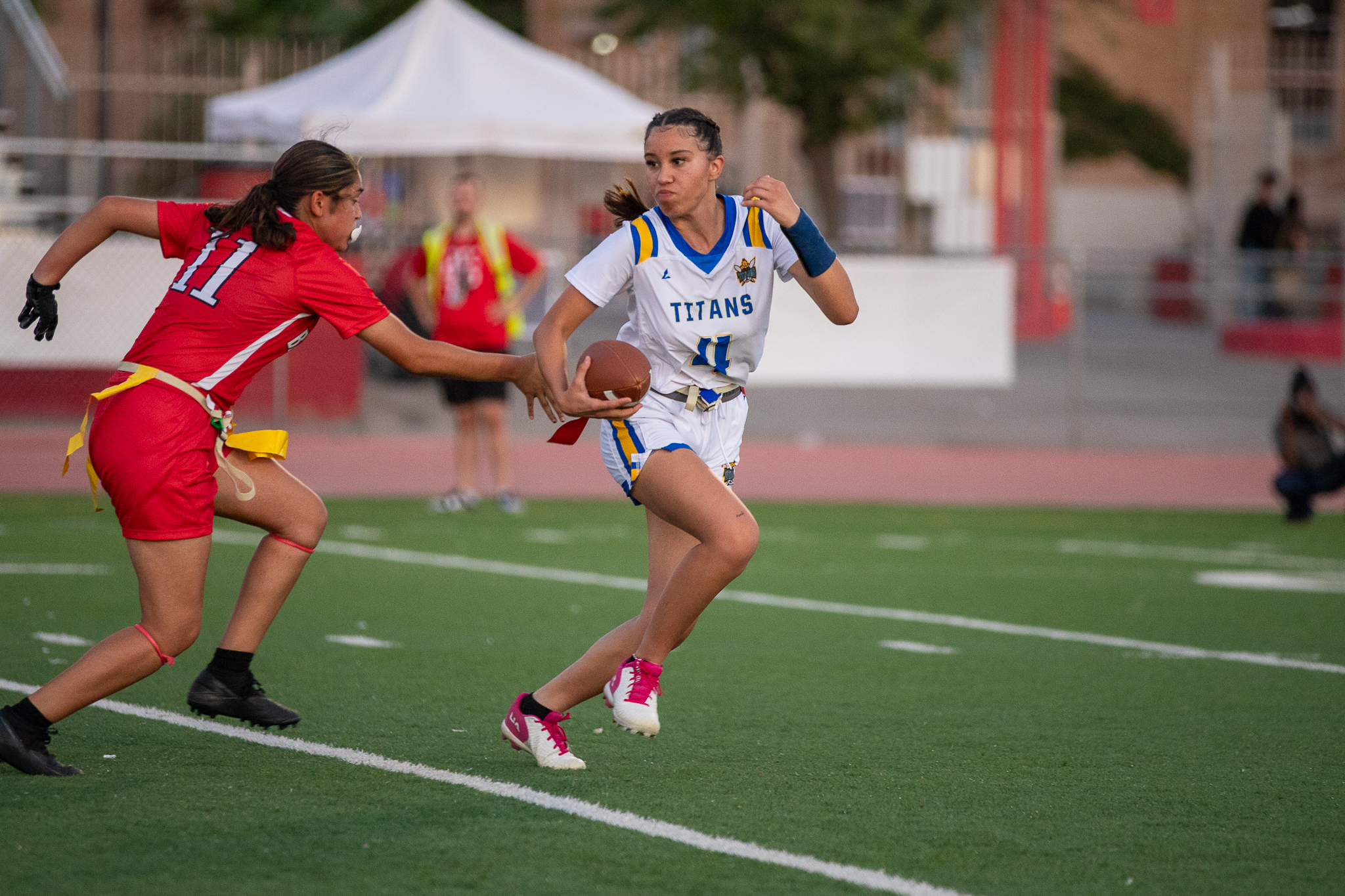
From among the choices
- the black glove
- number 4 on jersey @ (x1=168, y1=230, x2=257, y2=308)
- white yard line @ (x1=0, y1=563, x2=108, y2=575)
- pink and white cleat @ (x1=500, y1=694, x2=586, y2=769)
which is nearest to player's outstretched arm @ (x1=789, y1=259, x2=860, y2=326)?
pink and white cleat @ (x1=500, y1=694, x2=586, y2=769)

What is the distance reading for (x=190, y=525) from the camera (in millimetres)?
4949

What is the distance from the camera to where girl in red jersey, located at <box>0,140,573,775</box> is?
16.0ft

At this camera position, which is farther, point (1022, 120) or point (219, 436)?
point (1022, 120)

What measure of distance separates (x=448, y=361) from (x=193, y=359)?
76 cm

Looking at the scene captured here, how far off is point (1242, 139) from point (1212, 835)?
27521 millimetres

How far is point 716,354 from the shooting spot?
17.1 feet

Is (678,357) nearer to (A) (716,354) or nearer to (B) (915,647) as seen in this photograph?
(A) (716,354)

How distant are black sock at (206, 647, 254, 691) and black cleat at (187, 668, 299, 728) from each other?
2cm

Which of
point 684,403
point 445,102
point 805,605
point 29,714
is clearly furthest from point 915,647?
point 445,102

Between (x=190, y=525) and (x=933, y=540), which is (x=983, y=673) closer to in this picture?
(x=190, y=525)

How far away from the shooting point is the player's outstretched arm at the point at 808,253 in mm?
4949

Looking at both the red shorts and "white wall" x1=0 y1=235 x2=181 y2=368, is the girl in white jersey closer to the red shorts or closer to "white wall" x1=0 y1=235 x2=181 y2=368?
the red shorts

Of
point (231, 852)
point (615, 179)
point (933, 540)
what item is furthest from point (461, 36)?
point (231, 852)

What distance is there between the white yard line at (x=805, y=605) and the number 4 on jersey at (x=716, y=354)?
11.0 feet
